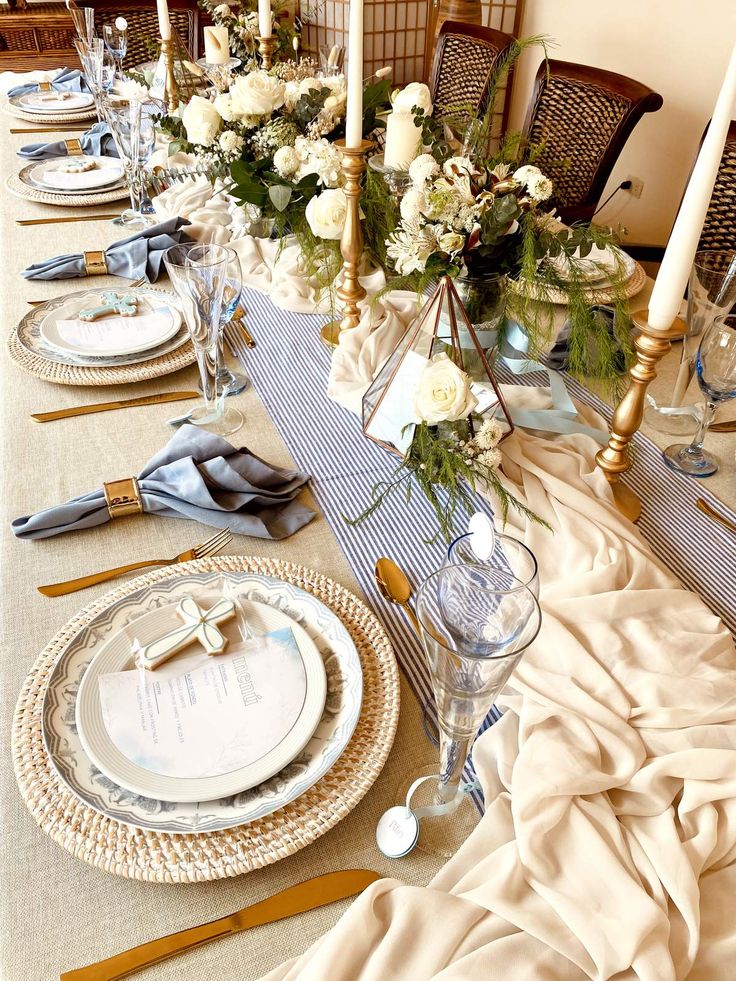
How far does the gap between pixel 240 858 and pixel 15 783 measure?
0.66ft

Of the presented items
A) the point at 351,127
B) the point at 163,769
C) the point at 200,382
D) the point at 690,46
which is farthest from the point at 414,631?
the point at 690,46

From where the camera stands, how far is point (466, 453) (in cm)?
82

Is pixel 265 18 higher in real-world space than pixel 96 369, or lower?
higher

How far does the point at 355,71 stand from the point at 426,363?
1.52ft

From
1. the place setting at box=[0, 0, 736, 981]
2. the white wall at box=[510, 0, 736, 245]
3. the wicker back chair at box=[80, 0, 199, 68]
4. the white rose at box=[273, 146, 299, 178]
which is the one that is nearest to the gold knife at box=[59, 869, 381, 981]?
the place setting at box=[0, 0, 736, 981]

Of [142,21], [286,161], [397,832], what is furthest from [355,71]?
[142,21]

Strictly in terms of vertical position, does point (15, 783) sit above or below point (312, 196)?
below

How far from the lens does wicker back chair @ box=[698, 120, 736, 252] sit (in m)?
1.67

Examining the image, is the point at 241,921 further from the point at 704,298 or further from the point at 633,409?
the point at 704,298

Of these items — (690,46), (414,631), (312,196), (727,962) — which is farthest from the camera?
(690,46)

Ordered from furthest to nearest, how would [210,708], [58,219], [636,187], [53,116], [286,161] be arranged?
[636,187] → [53,116] → [58,219] → [286,161] → [210,708]

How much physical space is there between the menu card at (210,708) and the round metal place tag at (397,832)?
104 mm

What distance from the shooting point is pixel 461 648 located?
1.98ft

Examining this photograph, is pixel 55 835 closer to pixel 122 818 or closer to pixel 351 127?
pixel 122 818
